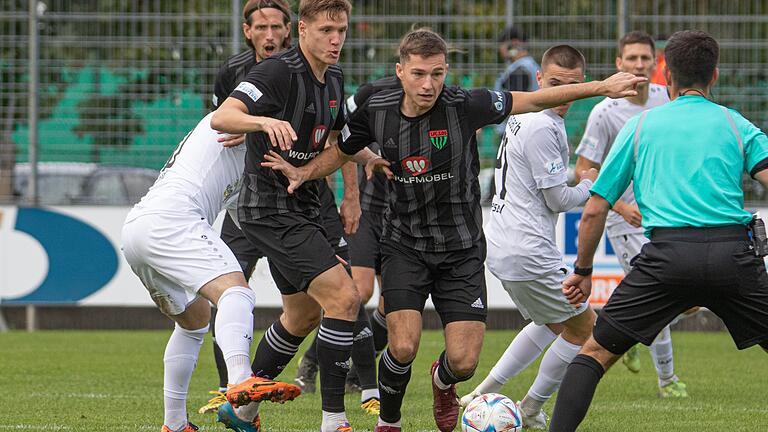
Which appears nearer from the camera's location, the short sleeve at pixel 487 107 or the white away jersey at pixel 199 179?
the white away jersey at pixel 199 179

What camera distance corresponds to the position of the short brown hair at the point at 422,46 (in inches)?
253

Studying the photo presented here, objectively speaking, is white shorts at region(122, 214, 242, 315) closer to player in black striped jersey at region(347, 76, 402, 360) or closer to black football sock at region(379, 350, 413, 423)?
black football sock at region(379, 350, 413, 423)

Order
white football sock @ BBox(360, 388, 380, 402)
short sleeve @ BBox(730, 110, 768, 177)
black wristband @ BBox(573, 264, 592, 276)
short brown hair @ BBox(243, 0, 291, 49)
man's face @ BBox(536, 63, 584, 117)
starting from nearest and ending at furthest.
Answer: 1. short sleeve @ BBox(730, 110, 768, 177)
2. black wristband @ BBox(573, 264, 592, 276)
3. man's face @ BBox(536, 63, 584, 117)
4. white football sock @ BBox(360, 388, 380, 402)
5. short brown hair @ BBox(243, 0, 291, 49)

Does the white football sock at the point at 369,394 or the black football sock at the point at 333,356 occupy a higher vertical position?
the black football sock at the point at 333,356

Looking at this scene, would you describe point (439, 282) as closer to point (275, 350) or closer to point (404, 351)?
point (404, 351)

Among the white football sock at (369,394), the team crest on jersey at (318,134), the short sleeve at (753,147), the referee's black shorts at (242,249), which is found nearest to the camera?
the short sleeve at (753,147)

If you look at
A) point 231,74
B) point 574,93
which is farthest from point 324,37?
point 231,74

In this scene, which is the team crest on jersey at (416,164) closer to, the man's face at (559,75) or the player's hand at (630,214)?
the man's face at (559,75)

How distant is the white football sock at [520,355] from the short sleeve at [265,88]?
2210 millimetres

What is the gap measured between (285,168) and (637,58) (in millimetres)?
3414

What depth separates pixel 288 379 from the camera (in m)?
9.77

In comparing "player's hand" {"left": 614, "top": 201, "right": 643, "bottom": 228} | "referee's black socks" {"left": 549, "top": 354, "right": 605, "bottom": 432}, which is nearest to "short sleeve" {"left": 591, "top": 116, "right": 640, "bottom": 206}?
"referee's black socks" {"left": 549, "top": 354, "right": 605, "bottom": 432}

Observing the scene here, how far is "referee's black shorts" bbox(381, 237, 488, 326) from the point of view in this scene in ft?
21.7

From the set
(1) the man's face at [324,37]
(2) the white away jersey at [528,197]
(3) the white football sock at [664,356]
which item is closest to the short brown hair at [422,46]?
(1) the man's face at [324,37]
